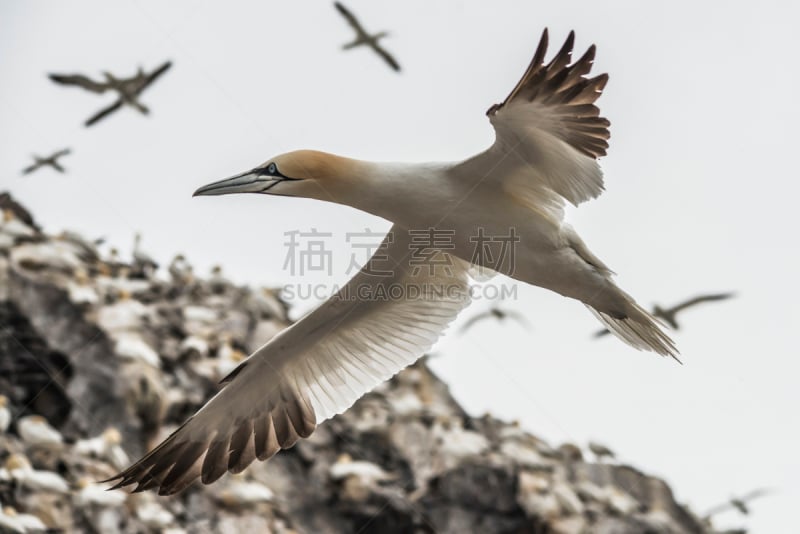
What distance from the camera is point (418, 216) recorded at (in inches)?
286

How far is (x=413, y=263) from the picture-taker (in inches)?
327

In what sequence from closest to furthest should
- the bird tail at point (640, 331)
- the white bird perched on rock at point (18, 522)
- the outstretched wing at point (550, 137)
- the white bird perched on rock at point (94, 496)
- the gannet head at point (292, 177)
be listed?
the outstretched wing at point (550, 137) < the gannet head at point (292, 177) < the bird tail at point (640, 331) < the white bird perched on rock at point (18, 522) < the white bird perched on rock at point (94, 496)

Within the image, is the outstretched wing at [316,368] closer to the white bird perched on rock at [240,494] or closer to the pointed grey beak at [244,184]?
the pointed grey beak at [244,184]

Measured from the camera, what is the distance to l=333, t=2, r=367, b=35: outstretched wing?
58.3 feet

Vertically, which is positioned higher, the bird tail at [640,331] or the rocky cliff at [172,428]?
the bird tail at [640,331]

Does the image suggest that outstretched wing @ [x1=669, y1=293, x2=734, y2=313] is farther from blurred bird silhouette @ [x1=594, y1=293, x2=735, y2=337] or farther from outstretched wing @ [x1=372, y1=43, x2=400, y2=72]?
outstretched wing @ [x1=372, y1=43, x2=400, y2=72]

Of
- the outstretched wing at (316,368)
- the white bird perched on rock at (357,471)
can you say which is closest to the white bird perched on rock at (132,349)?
the white bird perched on rock at (357,471)

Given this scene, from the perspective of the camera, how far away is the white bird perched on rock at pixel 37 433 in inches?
595

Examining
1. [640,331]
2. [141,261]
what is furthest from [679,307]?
[141,261]

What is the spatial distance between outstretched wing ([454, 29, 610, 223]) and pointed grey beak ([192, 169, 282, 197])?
48.2 inches

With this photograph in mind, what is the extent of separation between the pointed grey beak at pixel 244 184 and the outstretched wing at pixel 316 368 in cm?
115

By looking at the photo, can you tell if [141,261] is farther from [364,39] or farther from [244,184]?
[244,184]

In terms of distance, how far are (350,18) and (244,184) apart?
11.2m

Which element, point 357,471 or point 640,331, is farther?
point 357,471
